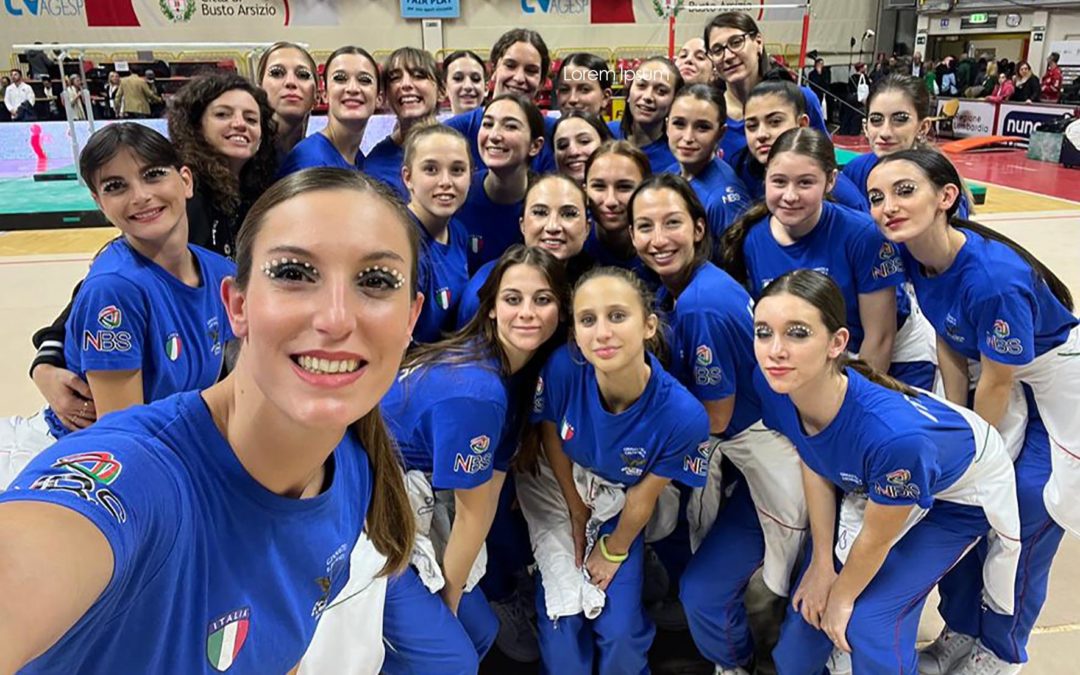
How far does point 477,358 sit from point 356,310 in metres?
1.61

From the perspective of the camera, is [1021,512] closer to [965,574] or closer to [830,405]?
[965,574]

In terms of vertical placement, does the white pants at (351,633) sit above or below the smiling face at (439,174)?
below

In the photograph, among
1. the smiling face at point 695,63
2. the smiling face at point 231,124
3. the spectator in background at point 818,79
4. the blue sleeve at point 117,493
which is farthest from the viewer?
the spectator in background at point 818,79

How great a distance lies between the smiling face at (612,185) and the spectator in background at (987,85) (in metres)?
19.1

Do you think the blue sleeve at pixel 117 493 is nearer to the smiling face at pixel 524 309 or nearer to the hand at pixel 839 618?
the smiling face at pixel 524 309

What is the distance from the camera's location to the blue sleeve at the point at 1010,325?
2697mm

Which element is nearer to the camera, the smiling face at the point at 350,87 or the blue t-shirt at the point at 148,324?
the blue t-shirt at the point at 148,324

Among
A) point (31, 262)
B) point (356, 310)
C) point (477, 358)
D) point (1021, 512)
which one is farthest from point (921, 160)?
point (31, 262)

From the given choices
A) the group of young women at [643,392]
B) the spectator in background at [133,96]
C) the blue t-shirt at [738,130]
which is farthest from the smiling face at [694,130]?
the spectator in background at [133,96]

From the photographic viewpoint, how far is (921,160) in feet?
9.41

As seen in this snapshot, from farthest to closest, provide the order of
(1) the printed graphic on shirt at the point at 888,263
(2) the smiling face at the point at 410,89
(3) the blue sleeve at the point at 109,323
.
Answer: (2) the smiling face at the point at 410,89 < (1) the printed graphic on shirt at the point at 888,263 < (3) the blue sleeve at the point at 109,323

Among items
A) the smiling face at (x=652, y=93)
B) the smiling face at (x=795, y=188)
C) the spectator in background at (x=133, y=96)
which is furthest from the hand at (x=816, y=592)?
the spectator in background at (x=133, y=96)

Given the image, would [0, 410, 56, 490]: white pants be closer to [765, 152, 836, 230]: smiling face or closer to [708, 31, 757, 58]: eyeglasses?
[765, 152, 836, 230]: smiling face

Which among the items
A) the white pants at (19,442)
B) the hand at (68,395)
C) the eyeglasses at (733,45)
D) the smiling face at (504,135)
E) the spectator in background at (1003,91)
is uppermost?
the spectator in background at (1003,91)
